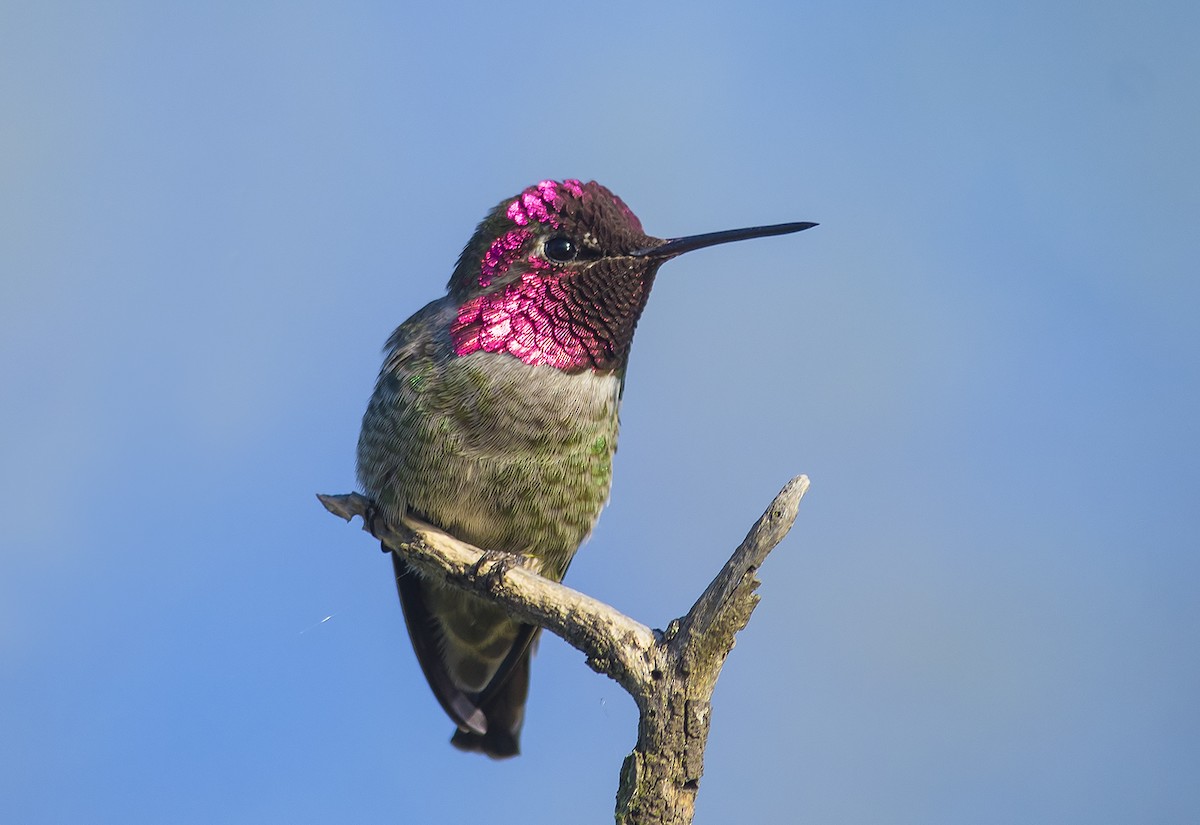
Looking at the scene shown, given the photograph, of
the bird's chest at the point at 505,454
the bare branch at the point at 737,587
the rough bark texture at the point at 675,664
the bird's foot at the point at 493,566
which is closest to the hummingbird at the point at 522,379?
the bird's chest at the point at 505,454

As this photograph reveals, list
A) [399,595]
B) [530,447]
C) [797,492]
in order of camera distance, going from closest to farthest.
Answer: [797,492] → [530,447] → [399,595]

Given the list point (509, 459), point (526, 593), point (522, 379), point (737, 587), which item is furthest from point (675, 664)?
point (522, 379)

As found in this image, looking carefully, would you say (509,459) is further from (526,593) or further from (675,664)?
(675,664)

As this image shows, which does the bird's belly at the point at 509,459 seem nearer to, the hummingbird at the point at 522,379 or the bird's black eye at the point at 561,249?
the hummingbird at the point at 522,379

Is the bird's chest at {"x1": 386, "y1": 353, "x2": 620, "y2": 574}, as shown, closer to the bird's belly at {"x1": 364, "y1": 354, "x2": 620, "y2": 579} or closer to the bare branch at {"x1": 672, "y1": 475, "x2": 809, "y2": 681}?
the bird's belly at {"x1": 364, "y1": 354, "x2": 620, "y2": 579}

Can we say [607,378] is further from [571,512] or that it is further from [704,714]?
[704,714]

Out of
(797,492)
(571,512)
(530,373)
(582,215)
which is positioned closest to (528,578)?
(571,512)

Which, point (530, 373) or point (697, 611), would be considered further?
point (530, 373)
